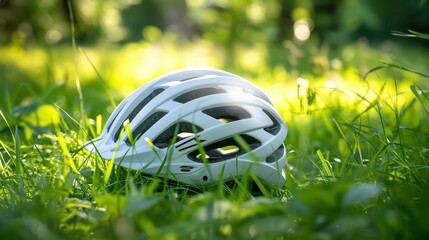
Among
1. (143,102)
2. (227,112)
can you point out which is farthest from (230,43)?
(227,112)

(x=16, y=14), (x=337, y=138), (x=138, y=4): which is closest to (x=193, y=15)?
(x=138, y=4)

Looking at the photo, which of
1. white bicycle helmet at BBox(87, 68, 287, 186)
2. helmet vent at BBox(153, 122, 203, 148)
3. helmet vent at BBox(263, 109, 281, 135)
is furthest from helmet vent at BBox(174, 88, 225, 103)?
helmet vent at BBox(263, 109, 281, 135)

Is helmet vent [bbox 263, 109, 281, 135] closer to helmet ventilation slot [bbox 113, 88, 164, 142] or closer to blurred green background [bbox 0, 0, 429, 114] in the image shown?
helmet ventilation slot [bbox 113, 88, 164, 142]

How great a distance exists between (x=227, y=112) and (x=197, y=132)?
142 mm

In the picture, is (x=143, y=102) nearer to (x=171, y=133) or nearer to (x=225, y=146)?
(x=171, y=133)

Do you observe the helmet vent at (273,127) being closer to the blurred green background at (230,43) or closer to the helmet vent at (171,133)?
the helmet vent at (171,133)

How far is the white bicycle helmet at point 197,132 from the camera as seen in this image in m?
2.17

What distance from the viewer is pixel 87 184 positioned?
2168 millimetres

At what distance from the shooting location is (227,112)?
89.3 inches

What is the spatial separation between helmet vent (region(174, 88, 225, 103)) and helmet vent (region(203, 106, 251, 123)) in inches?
3.5

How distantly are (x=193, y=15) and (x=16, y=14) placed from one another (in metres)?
11.9

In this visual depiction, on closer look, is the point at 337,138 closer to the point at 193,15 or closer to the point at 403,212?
the point at 403,212

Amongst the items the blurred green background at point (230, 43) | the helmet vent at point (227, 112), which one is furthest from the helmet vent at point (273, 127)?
the blurred green background at point (230, 43)

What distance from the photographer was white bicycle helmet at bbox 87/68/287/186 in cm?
217
